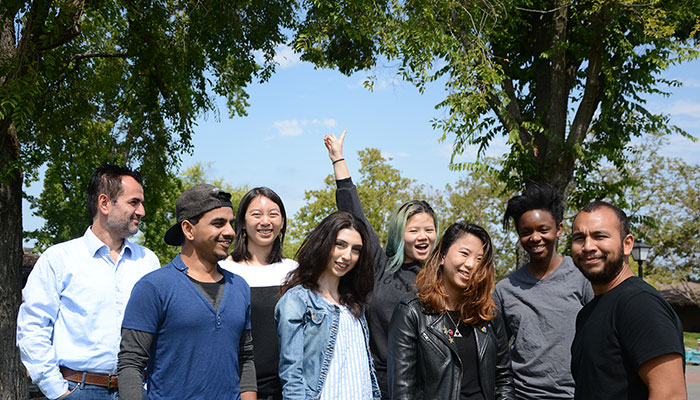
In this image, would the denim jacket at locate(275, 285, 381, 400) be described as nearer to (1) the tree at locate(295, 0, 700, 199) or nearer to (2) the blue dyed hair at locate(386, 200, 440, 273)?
(2) the blue dyed hair at locate(386, 200, 440, 273)

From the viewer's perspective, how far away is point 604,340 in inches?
117

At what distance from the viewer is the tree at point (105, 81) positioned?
9.16 metres

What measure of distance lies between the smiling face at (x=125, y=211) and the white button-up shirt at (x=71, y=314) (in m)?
0.15

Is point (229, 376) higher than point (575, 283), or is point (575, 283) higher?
point (575, 283)

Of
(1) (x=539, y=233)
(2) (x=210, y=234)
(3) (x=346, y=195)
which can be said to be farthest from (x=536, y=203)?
(2) (x=210, y=234)

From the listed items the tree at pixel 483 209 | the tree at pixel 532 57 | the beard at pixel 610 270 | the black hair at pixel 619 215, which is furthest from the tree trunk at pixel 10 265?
the tree at pixel 483 209

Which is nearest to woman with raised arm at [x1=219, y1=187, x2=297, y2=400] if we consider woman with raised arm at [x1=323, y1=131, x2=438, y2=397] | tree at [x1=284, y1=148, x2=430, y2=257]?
woman with raised arm at [x1=323, y1=131, x2=438, y2=397]

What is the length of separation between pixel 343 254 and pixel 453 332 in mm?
808

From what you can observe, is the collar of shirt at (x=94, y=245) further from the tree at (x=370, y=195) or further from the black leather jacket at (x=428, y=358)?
the tree at (x=370, y=195)

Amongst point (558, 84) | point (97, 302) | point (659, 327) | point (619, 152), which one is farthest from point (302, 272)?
point (619, 152)

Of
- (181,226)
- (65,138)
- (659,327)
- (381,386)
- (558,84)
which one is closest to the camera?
(659,327)

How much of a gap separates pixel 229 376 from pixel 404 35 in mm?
8472

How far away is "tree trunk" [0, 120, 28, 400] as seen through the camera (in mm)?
9156

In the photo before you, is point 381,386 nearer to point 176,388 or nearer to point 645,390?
point 176,388
